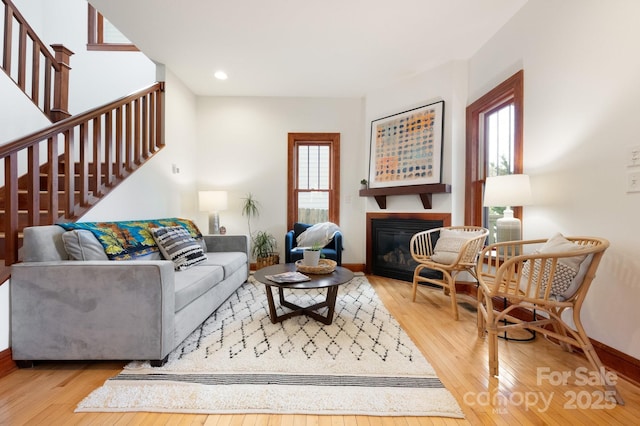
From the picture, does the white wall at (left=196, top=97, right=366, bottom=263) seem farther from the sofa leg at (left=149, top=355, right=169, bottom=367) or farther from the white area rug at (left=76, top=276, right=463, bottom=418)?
the sofa leg at (left=149, top=355, right=169, bottom=367)

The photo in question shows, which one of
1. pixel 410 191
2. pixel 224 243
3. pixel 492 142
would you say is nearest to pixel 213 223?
pixel 224 243

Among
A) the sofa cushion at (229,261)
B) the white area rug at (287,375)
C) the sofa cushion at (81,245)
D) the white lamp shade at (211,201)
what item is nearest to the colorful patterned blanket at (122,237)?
the sofa cushion at (81,245)

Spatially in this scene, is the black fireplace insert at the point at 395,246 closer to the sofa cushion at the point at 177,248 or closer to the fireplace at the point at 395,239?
the fireplace at the point at 395,239

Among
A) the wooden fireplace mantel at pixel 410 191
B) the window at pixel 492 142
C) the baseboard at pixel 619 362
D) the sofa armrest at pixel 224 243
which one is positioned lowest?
the baseboard at pixel 619 362

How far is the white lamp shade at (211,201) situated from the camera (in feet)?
12.8

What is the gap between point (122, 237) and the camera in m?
2.18

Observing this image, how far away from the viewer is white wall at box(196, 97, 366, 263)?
445 cm

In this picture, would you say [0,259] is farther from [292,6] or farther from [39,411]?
[292,6]

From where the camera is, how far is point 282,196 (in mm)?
4492

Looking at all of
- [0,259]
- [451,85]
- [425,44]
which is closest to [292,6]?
[425,44]

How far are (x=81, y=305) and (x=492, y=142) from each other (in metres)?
3.81

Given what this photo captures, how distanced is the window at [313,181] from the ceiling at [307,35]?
97 centimetres

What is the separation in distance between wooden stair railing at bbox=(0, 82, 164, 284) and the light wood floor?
0.68 metres

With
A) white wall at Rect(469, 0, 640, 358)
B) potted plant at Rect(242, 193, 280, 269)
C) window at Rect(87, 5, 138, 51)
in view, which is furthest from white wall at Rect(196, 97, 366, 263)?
white wall at Rect(469, 0, 640, 358)
